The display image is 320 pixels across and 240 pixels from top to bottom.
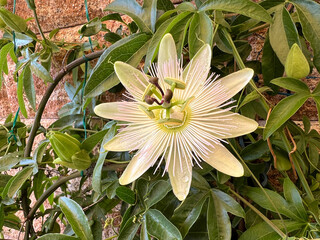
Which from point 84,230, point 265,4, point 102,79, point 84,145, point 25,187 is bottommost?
point 25,187

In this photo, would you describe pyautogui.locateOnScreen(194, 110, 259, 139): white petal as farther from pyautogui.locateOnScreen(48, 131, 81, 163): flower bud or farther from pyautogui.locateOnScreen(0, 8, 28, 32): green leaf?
pyautogui.locateOnScreen(0, 8, 28, 32): green leaf

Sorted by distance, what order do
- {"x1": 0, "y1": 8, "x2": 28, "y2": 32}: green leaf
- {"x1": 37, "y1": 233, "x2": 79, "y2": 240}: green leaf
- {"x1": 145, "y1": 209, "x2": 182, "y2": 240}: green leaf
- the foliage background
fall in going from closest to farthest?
{"x1": 145, "y1": 209, "x2": 182, "y2": 240}: green leaf, {"x1": 37, "y1": 233, "x2": 79, "y2": 240}: green leaf, {"x1": 0, "y1": 8, "x2": 28, "y2": 32}: green leaf, the foliage background

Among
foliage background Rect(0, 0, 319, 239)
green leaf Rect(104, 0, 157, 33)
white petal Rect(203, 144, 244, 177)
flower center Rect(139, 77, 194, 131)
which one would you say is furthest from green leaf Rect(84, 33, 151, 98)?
foliage background Rect(0, 0, 319, 239)

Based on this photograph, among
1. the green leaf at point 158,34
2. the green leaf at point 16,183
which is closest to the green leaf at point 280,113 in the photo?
the green leaf at point 158,34

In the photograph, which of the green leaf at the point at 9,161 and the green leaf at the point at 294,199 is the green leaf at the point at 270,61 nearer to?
the green leaf at the point at 294,199

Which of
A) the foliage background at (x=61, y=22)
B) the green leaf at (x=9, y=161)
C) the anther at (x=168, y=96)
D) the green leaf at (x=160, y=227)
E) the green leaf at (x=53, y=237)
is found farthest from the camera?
the foliage background at (x=61, y=22)

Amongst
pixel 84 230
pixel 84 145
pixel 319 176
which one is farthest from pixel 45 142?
pixel 319 176

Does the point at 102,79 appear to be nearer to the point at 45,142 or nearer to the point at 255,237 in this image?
the point at 45,142
